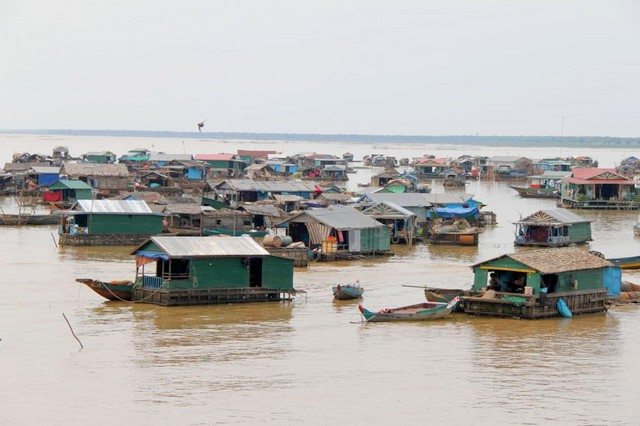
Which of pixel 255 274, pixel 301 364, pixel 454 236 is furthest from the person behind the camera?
pixel 454 236

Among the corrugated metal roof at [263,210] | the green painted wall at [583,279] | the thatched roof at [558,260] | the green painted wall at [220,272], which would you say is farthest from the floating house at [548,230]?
the green painted wall at [220,272]

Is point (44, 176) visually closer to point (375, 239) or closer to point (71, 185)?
point (71, 185)

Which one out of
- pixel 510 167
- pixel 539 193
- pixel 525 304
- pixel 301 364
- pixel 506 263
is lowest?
pixel 539 193

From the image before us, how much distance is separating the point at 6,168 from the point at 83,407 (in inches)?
2234

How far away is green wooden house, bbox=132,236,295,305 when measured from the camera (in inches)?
1140

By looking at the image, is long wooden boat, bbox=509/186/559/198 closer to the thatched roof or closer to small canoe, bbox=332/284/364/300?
the thatched roof

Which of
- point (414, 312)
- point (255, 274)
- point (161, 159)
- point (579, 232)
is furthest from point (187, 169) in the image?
point (414, 312)

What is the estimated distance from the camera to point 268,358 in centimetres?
2369

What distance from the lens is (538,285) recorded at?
93.6 feet

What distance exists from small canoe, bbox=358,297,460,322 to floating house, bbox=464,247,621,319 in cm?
82

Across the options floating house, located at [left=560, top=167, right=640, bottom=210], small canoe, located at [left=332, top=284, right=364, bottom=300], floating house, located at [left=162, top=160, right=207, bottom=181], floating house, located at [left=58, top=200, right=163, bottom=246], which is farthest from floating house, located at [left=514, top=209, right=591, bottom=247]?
floating house, located at [left=162, top=160, right=207, bottom=181]

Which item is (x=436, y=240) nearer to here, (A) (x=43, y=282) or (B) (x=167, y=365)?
(A) (x=43, y=282)

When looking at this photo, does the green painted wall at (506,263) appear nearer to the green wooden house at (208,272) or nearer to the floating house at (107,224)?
the green wooden house at (208,272)

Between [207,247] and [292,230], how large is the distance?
12.2 m
